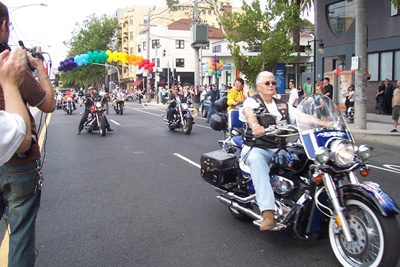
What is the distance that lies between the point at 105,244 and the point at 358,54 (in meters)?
13.3

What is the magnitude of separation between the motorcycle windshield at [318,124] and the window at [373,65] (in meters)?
20.3

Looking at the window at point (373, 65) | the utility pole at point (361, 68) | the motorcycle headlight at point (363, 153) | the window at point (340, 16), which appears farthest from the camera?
the window at point (340, 16)

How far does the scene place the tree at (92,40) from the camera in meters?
85.0

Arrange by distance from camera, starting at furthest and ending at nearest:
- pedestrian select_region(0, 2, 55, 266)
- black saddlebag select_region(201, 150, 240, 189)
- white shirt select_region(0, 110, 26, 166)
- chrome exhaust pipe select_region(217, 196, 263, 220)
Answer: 1. black saddlebag select_region(201, 150, 240, 189)
2. chrome exhaust pipe select_region(217, 196, 263, 220)
3. pedestrian select_region(0, 2, 55, 266)
4. white shirt select_region(0, 110, 26, 166)

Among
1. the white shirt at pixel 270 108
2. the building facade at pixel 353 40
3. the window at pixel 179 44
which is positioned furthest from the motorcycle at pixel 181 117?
the window at pixel 179 44

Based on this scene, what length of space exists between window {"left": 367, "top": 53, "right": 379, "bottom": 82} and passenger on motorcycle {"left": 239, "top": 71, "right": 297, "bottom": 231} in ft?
64.7

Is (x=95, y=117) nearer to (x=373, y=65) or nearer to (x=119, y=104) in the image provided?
(x=119, y=104)

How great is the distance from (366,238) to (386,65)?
20.5 m

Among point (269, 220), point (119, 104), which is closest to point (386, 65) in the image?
point (119, 104)

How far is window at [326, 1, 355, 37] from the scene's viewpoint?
25.0 m

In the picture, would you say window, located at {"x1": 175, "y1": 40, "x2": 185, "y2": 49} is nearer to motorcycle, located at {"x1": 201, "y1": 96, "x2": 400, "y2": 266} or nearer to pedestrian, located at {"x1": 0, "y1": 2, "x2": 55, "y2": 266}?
motorcycle, located at {"x1": 201, "y1": 96, "x2": 400, "y2": 266}

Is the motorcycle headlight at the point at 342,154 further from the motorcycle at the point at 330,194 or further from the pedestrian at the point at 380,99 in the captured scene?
the pedestrian at the point at 380,99

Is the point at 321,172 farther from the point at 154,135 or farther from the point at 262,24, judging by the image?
the point at 262,24

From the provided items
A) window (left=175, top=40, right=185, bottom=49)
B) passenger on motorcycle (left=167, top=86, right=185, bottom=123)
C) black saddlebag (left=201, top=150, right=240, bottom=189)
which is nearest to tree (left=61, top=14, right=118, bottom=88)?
window (left=175, top=40, right=185, bottom=49)
